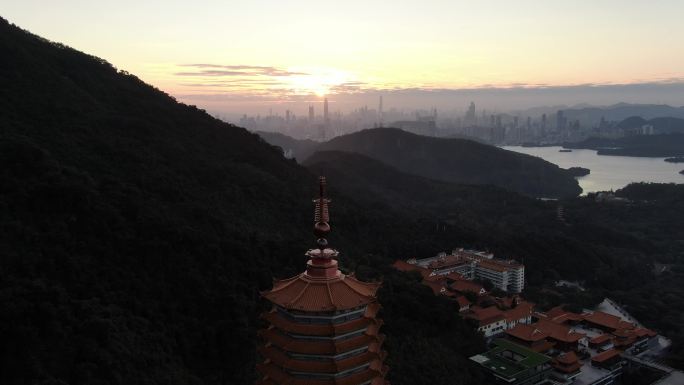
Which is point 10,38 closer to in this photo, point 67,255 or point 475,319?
point 67,255

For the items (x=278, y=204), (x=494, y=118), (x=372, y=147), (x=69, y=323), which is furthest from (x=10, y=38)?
(x=494, y=118)

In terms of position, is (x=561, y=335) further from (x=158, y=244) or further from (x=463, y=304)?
(x=158, y=244)

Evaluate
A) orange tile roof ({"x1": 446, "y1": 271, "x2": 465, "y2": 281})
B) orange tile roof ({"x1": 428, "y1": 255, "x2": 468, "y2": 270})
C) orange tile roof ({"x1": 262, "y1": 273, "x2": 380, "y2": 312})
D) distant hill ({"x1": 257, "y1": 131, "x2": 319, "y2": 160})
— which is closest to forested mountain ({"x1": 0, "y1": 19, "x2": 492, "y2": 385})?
orange tile roof ({"x1": 428, "y1": 255, "x2": 468, "y2": 270})

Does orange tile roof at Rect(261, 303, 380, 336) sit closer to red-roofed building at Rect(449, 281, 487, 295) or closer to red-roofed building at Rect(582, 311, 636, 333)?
red-roofed building at Rect(449, 281, 487, 295)

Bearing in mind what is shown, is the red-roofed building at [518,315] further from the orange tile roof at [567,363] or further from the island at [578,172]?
the island at [578,172]

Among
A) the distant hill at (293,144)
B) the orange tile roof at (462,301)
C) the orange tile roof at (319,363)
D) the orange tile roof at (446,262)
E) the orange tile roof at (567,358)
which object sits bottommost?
the orange tile roof at (567,358)

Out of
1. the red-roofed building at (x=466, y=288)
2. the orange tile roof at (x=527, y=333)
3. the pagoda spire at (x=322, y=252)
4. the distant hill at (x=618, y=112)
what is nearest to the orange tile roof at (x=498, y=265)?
the red-roofed building at (x=466, y=288)

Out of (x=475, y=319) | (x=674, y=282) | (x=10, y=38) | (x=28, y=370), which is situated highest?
(x=10, y=38)
